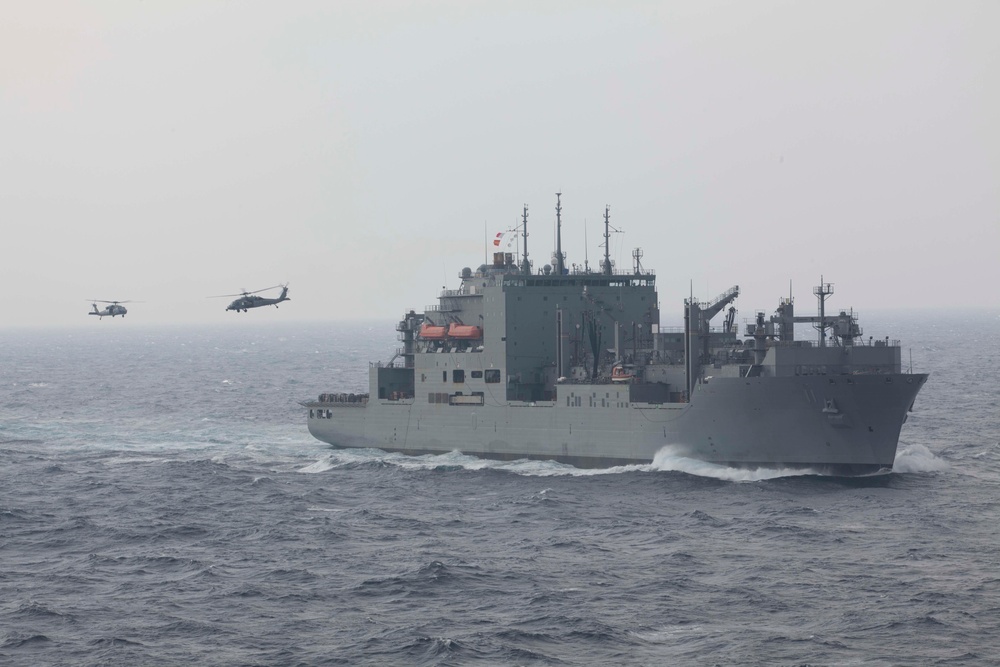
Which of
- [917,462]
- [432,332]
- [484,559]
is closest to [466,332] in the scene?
[432,332]

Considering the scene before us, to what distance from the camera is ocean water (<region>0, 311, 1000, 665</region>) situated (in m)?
27.6

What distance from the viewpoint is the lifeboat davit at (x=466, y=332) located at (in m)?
55.4

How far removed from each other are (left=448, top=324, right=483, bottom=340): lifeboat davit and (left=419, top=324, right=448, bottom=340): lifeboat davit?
626mm

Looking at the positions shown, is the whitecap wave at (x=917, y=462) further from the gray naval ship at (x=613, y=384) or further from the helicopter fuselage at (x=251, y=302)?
the helicopter fuselage at (x=251, y=302)

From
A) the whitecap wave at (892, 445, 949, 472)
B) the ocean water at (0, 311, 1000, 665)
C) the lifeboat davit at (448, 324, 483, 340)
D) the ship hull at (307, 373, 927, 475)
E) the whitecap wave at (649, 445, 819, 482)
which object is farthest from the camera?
the lifeboat davit at (448, 324, 483, 340)

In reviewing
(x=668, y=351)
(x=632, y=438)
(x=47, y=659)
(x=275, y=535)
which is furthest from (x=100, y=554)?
(x=668, y=351)

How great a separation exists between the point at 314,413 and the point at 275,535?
21777mm

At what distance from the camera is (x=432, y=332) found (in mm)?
56875

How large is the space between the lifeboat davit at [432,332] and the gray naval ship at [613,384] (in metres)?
0.06

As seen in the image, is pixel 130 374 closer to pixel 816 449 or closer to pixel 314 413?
pixel 314 413

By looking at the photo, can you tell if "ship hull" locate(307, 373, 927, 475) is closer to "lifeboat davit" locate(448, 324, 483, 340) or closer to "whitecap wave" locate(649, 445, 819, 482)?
"whitecap wave" locate(649, 445, 819, 482)

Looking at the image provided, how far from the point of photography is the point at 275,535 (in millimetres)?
38844

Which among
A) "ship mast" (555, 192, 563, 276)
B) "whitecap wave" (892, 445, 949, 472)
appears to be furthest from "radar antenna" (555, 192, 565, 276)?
"whitecap wave" (892, 445, 949, 472)

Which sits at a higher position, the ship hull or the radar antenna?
the radar antenna
